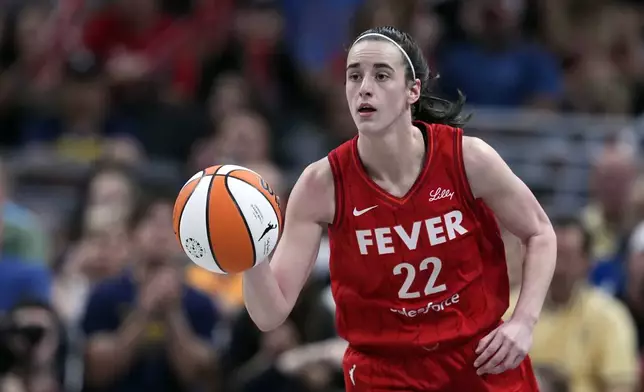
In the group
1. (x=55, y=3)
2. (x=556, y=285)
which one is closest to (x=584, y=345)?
(x=556, y=285)

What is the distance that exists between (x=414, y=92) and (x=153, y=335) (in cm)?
387

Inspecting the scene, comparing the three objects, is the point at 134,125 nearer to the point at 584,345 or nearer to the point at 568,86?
the point at 568,86

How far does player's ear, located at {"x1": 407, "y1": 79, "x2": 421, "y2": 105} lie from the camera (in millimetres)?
5621

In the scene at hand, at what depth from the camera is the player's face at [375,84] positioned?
5.45 meters

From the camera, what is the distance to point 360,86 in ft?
18.0

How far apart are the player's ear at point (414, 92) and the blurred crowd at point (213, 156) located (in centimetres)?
213

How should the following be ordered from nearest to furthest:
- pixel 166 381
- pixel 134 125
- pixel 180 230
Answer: pixel 180 230
pixel 166 381
pixel 134 125

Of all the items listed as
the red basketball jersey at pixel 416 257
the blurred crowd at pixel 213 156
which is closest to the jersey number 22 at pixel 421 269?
the red basketball jersey at pixel 416 257

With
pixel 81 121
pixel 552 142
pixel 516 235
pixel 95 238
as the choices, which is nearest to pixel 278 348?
pixel 95 238

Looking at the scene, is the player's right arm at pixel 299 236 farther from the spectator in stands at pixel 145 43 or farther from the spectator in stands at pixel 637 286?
the spectator in stands at pixel 145 43

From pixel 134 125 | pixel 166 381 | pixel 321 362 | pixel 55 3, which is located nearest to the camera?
pixel 321 362

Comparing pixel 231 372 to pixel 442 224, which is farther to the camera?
pixel 231 372

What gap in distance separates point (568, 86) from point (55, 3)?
5427mm

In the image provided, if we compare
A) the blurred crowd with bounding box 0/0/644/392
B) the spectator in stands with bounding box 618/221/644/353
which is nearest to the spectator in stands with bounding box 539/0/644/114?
the blurred crowd with bounding box 0/0/644/392
